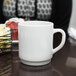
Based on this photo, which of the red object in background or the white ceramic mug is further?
the red object in background

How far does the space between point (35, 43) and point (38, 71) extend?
0.07 m

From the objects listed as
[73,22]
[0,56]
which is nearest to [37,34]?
[0,56]

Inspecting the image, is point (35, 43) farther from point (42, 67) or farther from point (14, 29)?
point (14, 29)

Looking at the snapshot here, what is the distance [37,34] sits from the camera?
0.56 m

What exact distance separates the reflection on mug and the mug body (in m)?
0.02

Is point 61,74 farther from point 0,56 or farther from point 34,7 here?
point 34,7

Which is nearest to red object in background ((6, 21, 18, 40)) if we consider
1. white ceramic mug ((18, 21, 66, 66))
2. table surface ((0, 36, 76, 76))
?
table surface ((0, 36, 76, 76))

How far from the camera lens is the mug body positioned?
561 mm

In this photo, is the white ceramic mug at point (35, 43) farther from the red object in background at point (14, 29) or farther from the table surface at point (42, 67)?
the red object in background at point (14, 29)

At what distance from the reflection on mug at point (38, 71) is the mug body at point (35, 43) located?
0.05ft

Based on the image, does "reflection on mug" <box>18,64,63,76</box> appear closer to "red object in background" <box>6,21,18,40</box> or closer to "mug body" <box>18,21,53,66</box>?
"mug body" <box>18,21,53,66</box>

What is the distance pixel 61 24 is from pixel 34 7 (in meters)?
0.22

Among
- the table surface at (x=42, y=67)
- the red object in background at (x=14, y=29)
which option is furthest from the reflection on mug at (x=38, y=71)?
the red object in background at (x=14, y=29)

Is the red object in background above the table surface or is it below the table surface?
above
